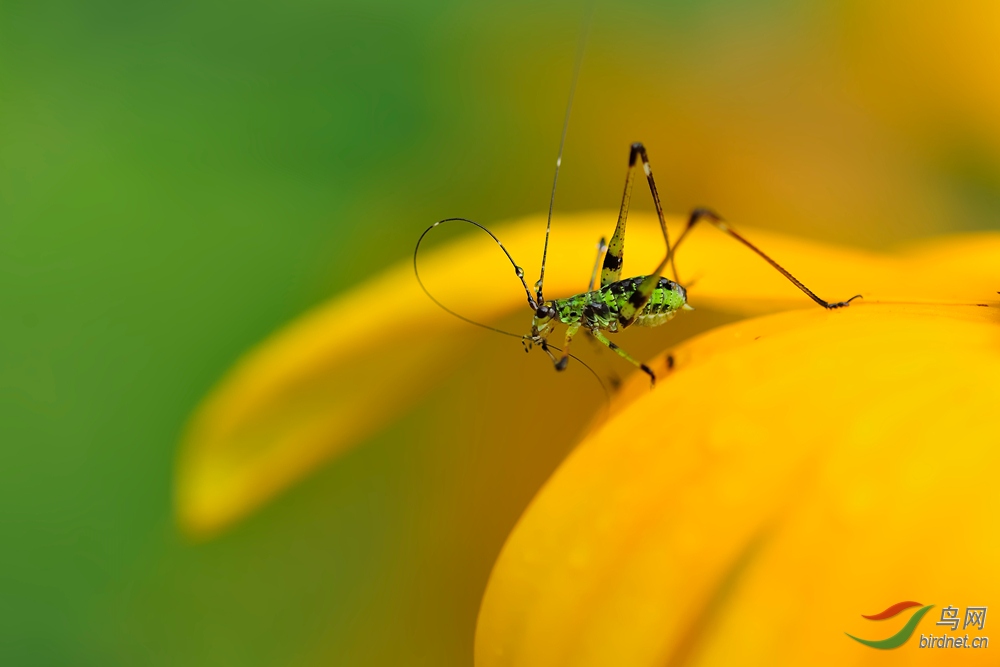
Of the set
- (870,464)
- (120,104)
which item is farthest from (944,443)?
(120,104)

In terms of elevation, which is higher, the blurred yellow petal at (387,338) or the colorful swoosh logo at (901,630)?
the blurred yellow petal at (387,338)

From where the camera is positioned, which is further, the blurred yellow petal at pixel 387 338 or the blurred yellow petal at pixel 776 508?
the blurred yellow petal at pixel 387 338

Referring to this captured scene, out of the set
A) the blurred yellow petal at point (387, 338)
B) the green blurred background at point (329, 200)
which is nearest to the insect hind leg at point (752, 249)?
the blurred yellow petal at point (387, 338)

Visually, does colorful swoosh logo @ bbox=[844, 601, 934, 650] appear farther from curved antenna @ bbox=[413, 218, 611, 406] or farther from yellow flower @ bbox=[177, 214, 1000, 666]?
curved antenna @ bbox=[413, 218, 611, 406]

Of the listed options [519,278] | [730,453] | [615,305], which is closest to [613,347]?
[615,305]

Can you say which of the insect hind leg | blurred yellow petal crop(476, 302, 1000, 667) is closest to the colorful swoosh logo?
blurred yellow petal crop(476, 302, 1000, 667)

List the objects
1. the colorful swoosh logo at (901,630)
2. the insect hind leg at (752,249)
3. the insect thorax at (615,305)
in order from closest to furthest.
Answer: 1. the colorful swoosh logo at (901,630)
2. the insect hind leg at (752,249)
3. the insect thorax at (615,305)

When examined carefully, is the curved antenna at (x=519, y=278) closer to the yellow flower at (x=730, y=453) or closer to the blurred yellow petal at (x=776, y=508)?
the yellow flower at (x=730, y=453)
